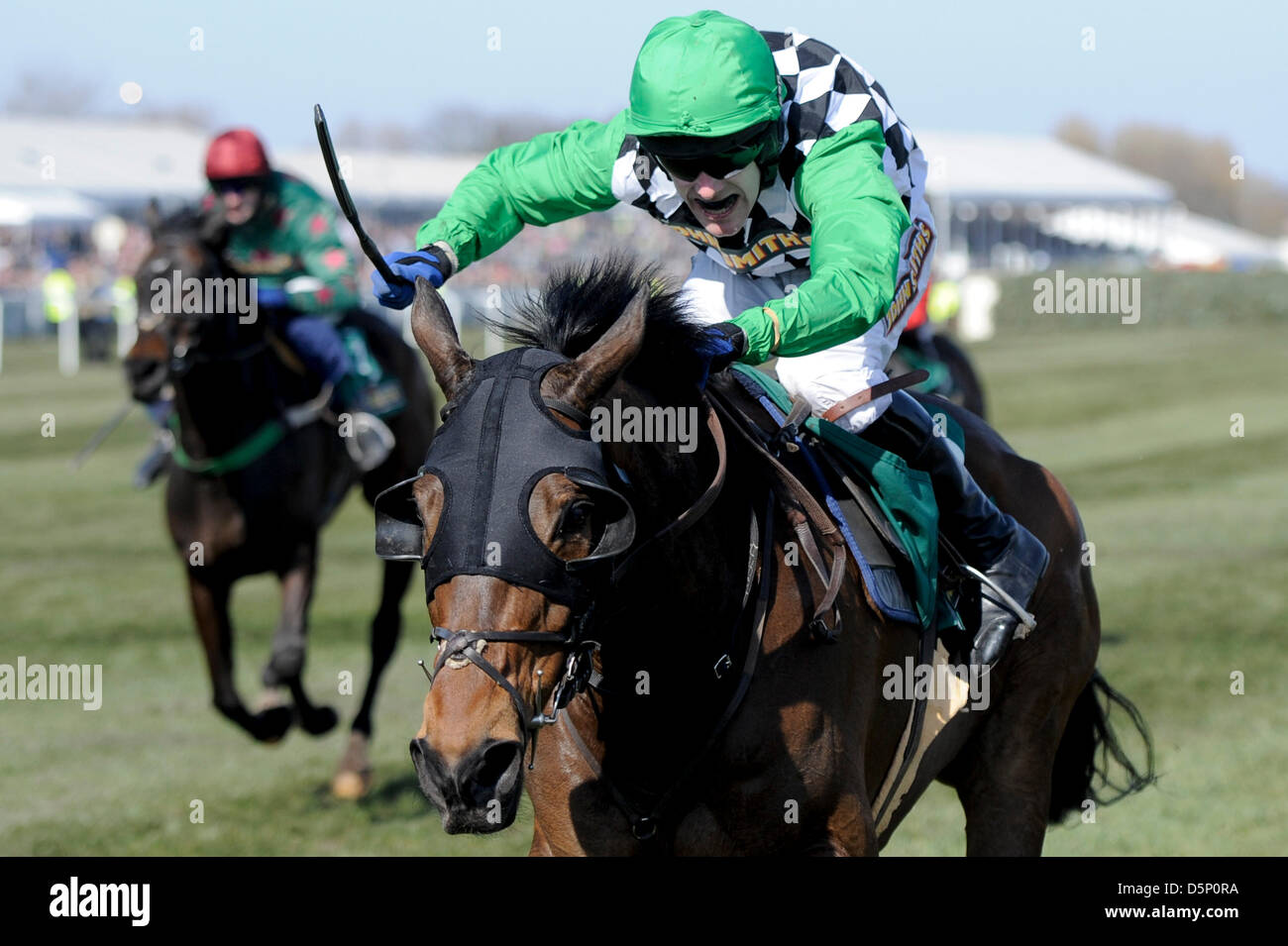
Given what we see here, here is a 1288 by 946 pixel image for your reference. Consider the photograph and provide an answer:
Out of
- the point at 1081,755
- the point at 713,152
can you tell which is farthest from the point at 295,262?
the point at 713,152

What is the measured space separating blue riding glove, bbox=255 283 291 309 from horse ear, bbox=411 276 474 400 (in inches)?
185

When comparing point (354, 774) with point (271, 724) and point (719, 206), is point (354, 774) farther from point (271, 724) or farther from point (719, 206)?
point (719, 206)

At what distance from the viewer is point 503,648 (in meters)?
2.49

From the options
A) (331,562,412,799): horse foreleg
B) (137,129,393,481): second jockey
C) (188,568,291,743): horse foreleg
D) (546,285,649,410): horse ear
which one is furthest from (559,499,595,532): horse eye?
(137,129,393,481): second jockey

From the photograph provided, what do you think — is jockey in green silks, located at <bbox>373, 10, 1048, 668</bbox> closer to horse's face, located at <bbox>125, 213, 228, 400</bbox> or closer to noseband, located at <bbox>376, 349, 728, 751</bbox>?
noseband, located at <bbox>376, 349, 728, 751</bbox>

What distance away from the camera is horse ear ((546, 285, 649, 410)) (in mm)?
2697

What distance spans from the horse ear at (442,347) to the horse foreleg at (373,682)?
3.83m

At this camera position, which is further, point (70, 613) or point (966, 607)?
point (70, 613)

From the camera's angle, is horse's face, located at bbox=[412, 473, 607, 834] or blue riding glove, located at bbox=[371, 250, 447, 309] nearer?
horse's face, located at bbox=[412, 473, 607, 834]

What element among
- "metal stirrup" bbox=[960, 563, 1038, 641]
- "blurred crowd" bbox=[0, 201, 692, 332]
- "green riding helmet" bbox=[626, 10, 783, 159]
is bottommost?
"blurred crowd" bbox=[0, 201, 692, 332]
